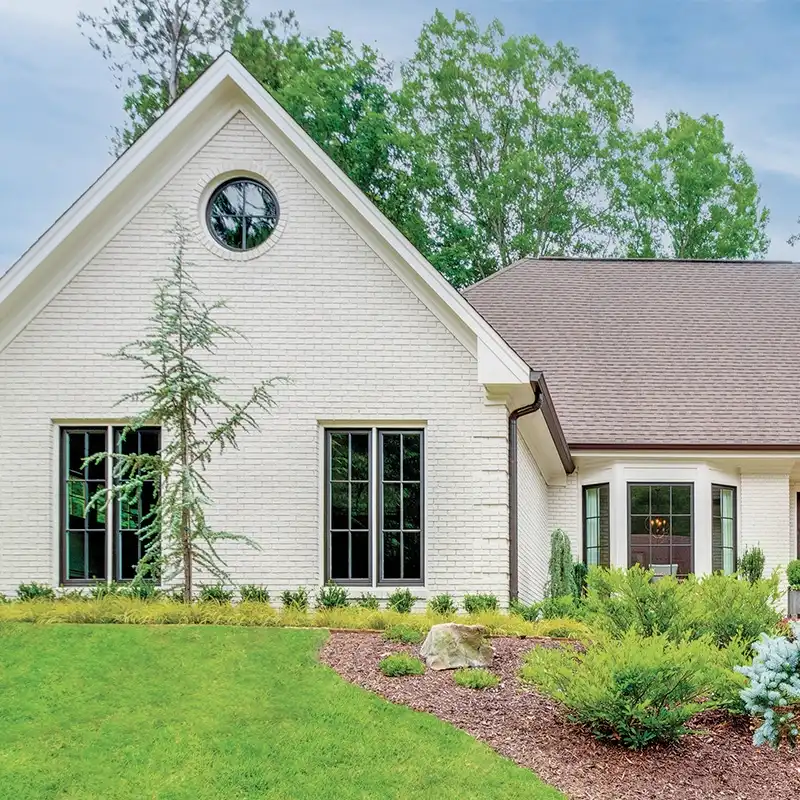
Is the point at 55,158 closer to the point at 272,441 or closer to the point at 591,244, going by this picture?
the point at 591,244

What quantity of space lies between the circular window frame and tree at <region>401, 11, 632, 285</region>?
62.5ft

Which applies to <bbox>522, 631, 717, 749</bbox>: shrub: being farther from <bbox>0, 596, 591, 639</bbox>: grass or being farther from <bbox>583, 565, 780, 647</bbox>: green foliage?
<bbox>0, 596, 591, 639</bbox>: grass

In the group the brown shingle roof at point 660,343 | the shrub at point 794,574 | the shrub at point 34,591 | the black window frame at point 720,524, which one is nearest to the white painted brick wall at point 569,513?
the brown shingle roof at point 660,343

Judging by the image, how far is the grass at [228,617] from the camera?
9203 mm

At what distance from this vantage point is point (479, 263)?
102 feet

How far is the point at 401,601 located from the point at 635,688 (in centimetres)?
475

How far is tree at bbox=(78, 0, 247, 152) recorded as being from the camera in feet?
101

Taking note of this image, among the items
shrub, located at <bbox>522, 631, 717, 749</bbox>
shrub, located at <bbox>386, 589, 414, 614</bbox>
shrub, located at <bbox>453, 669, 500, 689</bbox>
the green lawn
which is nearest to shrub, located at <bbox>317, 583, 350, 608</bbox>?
shrub, located at <bbox>386, 589, 414, 614</bbox>

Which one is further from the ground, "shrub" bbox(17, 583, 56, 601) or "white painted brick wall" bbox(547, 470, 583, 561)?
"white painted brick wall" bbox(547, 470, 583, 561)

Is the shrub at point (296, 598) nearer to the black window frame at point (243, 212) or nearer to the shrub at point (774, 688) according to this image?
the black window frame at point (243, 212)

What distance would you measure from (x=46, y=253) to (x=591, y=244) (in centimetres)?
2426

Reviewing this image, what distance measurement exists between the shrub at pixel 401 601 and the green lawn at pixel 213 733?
2.78m

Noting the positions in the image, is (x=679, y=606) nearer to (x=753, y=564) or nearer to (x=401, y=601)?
(x=401, y=601)

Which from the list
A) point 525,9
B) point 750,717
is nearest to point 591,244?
point 525,9
